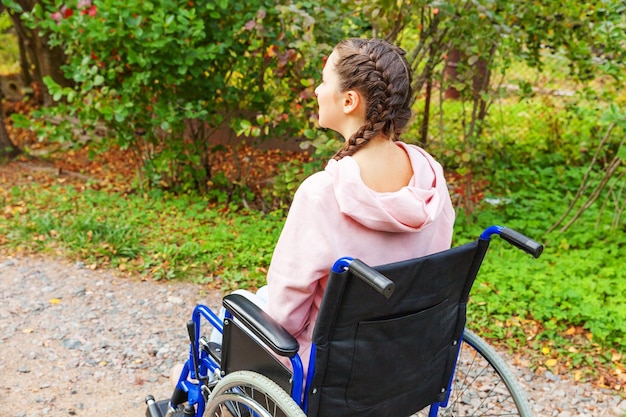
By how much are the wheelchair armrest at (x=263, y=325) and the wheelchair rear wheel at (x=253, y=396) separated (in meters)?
0.10

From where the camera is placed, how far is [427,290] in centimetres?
164

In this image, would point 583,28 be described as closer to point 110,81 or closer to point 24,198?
point 110,81

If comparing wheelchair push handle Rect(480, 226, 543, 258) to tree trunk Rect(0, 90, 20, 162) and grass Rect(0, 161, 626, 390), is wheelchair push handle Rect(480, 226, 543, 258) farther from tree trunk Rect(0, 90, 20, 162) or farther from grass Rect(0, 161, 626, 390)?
tree trunk Rect(0, 90, 20, 162)

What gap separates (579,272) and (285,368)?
2.59 meters

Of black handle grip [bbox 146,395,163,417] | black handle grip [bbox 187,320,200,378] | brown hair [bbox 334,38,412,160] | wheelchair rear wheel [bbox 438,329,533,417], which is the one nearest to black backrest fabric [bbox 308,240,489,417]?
brown hair [bbox 334,38,412,160]

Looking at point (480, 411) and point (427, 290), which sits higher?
point (427, 290)

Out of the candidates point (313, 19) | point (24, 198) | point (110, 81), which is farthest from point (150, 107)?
point (313, 19)

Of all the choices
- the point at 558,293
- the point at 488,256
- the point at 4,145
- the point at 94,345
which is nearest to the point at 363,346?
the point at 94,345

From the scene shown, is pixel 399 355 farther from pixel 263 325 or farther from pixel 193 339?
pixel 193 339

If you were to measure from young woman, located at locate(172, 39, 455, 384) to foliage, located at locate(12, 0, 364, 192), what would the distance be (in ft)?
6.72

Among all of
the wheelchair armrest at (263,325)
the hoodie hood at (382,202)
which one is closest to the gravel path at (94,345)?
the wheelchair armrest at (263,325)

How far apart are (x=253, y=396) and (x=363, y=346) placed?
41cm

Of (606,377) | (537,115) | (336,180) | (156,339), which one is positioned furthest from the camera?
(537,115)

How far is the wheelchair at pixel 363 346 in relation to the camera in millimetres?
1531
